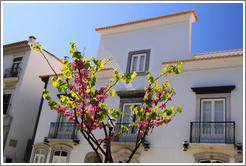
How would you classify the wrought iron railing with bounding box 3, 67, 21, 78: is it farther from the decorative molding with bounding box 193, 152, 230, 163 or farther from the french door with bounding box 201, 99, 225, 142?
the decorative molding with bounding box 193, 152, 230, 163

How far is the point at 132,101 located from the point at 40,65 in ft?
27.8

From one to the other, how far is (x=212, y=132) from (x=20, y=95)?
38.3 ft

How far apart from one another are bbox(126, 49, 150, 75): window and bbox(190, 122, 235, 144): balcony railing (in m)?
4.09

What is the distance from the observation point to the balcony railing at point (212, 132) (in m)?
10.9

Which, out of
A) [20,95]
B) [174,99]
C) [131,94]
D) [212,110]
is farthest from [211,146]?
[20,95]

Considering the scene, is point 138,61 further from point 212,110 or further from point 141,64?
point 212,110

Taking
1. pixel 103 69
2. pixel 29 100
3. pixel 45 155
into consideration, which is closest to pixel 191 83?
pixel 103 69

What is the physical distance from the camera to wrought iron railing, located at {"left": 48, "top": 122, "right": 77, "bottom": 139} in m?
14.1

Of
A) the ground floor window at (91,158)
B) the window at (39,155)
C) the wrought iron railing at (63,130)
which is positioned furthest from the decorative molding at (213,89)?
the window at (39,155)

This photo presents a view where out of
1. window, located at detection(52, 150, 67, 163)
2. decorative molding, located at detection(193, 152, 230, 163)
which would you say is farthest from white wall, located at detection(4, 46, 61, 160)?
decorative molding, located at detection(193, 152, 230, 163)

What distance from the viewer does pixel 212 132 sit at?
11.2m

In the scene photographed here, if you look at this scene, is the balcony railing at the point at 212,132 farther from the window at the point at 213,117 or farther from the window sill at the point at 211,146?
the window sill at the point at 211,146

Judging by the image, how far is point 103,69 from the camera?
A: 1472 centimetres

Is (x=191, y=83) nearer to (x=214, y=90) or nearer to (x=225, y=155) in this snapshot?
(x=214, y=90)
